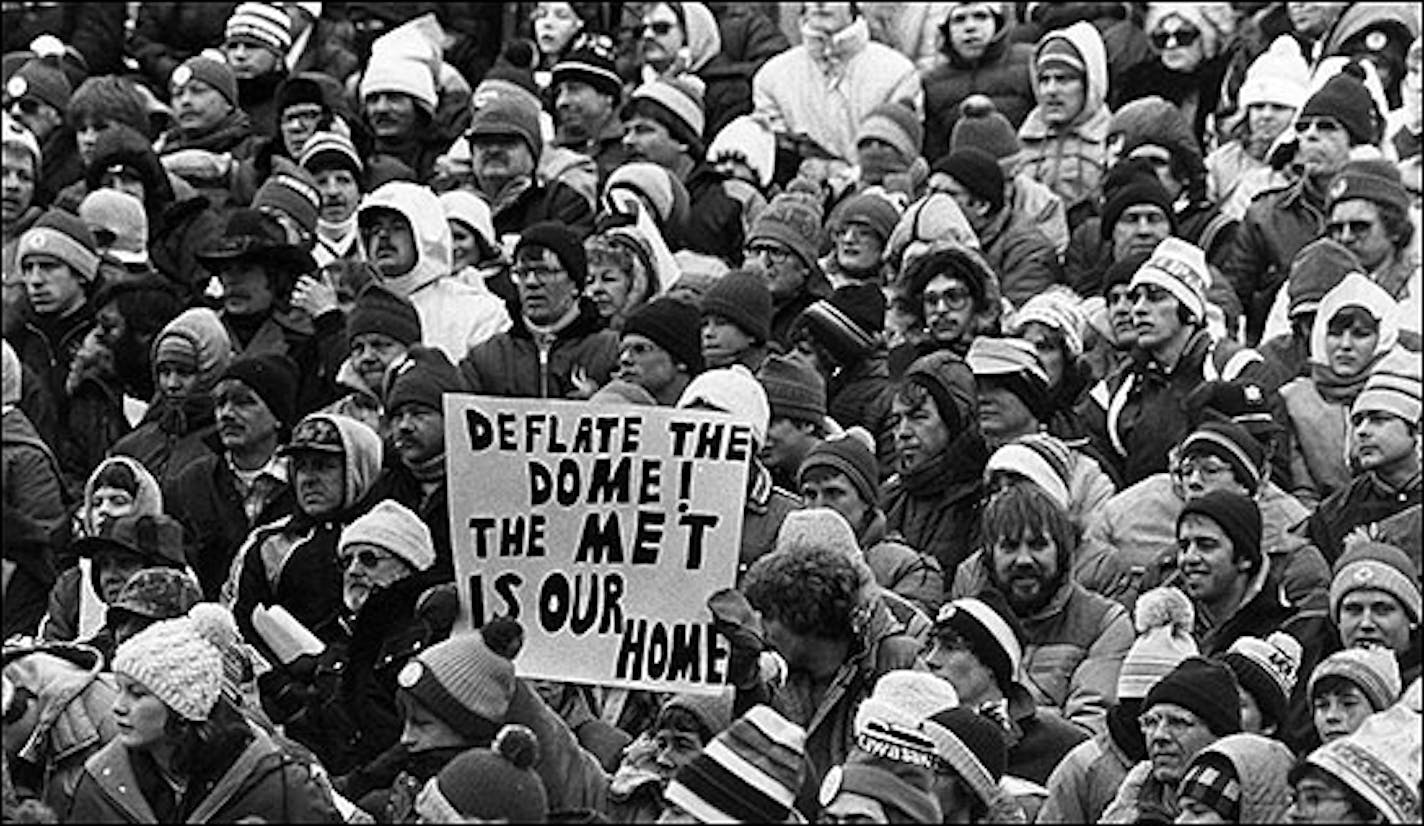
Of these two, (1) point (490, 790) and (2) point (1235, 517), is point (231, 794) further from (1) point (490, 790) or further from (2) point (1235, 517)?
(2) point (1235, 517)

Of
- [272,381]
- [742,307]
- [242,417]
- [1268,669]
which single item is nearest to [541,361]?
[742,307]

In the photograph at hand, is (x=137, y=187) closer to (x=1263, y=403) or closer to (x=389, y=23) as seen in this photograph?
(x=389, y=23)

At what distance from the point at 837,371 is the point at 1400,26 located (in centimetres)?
465

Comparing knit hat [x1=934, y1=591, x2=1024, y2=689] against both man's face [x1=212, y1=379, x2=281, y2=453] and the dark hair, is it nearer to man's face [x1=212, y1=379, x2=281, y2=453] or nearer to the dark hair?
the dark hair

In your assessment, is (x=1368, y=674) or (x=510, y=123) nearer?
(x=1368, y=674)

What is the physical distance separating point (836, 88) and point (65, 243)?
11.8ft

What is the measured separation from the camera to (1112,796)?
1234 centimetres

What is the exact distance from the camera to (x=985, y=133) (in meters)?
19.0

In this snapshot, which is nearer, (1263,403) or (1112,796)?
(1112,796)

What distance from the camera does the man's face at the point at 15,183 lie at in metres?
20.0

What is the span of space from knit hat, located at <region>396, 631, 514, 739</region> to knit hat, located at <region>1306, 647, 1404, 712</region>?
7.67ft

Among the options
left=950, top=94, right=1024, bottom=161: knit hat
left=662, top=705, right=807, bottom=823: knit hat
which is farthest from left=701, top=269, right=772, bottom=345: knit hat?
left=662, top=705, right=807, bottom=823: knit hat

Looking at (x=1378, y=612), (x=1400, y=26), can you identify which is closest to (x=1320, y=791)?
(x=1378, y=612)

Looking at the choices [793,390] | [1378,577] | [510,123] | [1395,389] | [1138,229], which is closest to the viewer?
[1378,577]
